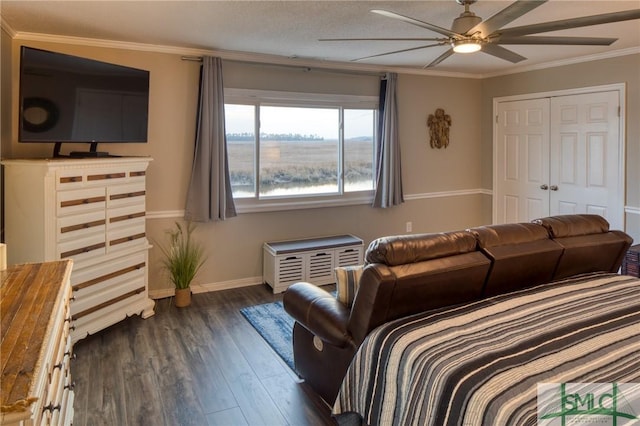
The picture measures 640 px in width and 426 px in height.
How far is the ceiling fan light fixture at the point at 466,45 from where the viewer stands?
2455 mm

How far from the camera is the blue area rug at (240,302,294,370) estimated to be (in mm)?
3201

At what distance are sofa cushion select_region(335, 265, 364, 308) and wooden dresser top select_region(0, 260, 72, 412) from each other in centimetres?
132

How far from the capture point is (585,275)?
8.95 feet

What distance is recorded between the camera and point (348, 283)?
2.43 metres

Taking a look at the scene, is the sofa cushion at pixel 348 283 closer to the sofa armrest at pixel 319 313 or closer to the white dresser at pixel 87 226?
the sofa armrest at pixel 319 313

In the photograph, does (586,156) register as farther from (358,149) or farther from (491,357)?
(491,357)

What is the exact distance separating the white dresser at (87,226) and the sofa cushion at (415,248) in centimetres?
210

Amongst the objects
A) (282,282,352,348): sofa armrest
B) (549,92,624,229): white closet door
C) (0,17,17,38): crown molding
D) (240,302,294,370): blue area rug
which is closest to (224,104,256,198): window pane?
(240,302,294,370): blue area rug

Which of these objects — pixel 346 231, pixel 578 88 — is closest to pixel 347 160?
pixel 346 231

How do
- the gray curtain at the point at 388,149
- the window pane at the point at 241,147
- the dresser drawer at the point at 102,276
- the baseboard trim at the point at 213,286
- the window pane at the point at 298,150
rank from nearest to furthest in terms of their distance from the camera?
the dresser drawer at the point at 102,276 < the baseboard trim at the point at 213,286 < the window pane at the point at 241,147 < the window pane at the point at 298,150 < the gray curtain at the point at 388,149

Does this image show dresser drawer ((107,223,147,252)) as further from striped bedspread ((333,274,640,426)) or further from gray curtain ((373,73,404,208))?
gray curtain ((373,73,404,208))

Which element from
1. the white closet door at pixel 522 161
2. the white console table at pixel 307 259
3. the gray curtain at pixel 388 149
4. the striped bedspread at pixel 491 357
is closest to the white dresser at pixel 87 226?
the white console table at pixel 307 259

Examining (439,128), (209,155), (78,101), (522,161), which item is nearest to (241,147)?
(209,155)

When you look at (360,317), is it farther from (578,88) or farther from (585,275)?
(578,88)
